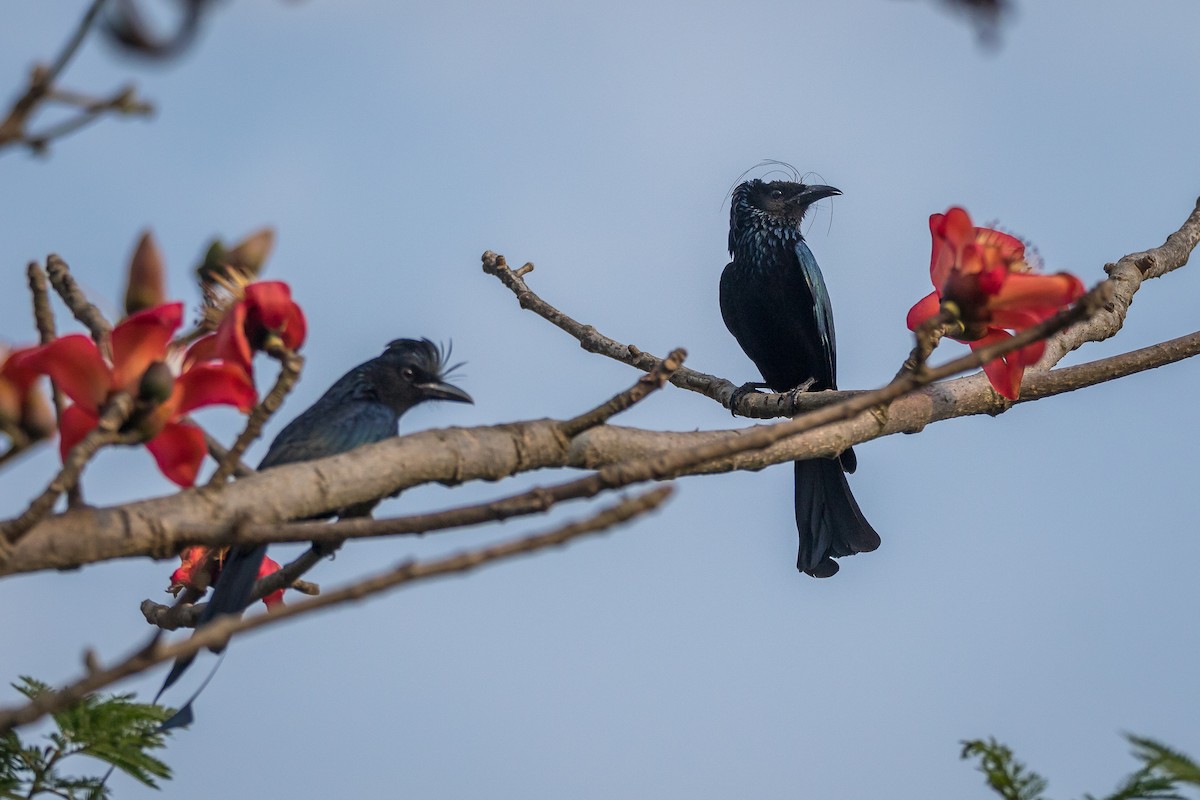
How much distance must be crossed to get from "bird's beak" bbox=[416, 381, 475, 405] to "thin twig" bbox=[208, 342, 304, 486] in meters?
1.51

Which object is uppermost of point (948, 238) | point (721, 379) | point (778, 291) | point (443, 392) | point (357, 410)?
point (778, 291)

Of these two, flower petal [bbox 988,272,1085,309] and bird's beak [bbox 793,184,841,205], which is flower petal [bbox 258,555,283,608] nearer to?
flower petal [bbox 988,272,1085,309]

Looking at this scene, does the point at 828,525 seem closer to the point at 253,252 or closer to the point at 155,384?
the point at 253,252

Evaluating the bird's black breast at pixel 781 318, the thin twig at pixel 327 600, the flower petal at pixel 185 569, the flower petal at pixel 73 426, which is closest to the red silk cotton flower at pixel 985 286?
the thin twig at pixel 327 600

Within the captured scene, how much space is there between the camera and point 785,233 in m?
7.34

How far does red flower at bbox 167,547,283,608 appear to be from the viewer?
2.72 m

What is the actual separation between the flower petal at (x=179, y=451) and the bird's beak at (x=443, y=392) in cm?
153

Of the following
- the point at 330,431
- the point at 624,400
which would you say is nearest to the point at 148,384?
the point at 624,400

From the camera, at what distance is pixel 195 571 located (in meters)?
2.75

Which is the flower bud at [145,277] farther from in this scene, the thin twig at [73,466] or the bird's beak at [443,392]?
the bird's beak at [443,392]

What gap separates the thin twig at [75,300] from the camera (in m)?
2.16

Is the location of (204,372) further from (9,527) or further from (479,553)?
(479,553)

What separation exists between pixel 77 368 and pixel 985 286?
1552 mm

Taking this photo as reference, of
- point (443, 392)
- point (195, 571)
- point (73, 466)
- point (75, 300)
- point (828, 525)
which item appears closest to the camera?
point (73, 466)
